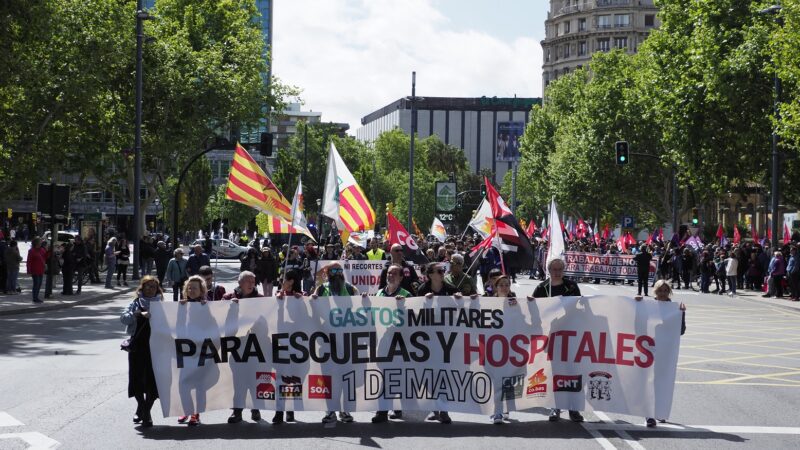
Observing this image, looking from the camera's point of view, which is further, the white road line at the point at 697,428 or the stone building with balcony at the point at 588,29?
the stone building with balcony at the point at 588,29

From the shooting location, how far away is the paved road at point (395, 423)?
9.53m

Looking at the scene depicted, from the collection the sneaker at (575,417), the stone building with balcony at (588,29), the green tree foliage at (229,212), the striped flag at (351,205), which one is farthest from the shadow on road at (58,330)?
the stone building with balcony at (588,29)

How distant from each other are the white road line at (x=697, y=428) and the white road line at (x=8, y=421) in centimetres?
528

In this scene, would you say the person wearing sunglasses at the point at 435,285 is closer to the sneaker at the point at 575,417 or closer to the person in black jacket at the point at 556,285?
the person in black jacket at the point at 556,285

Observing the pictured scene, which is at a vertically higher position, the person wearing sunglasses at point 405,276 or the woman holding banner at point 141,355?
the person wearing sunglasses at point 405,276

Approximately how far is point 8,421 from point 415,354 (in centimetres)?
387

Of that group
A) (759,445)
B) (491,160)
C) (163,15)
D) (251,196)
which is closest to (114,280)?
(163,15)

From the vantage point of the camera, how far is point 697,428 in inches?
407

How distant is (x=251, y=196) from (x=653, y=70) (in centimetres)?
3611

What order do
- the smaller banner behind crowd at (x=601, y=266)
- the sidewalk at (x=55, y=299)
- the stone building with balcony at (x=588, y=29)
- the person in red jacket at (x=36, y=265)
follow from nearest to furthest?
the sidewalk at (x=55, y=299)
the person in red jacket at (x=36, y=265)
the smaller banner behind crowd at (x=601, y=266)
the stone building with balcony at (x=588, y=29)

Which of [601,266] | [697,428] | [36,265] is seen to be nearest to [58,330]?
[36,265]

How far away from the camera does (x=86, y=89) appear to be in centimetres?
3709

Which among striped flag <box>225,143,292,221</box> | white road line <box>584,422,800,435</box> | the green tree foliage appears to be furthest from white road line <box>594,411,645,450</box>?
the green tree foliage

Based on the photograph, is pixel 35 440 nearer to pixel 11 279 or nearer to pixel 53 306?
pixel 53 306
